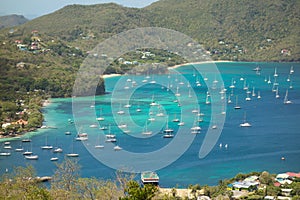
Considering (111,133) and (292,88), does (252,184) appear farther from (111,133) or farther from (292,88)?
(292,88)

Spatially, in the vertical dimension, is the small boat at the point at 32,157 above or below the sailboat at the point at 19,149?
below

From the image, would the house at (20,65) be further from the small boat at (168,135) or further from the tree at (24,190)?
the tree at (24,190)

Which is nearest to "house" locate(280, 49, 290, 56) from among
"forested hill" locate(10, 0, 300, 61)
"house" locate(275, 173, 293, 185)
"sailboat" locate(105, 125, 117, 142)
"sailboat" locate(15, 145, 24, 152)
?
"forested hill" locate(10, 0, 300, 61)

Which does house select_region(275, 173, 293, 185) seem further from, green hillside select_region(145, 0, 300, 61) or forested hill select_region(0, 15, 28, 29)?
forested hill select_region(0, 15, 28, 29)

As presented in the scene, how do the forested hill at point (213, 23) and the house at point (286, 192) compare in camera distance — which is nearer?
the house at point (286, 192)

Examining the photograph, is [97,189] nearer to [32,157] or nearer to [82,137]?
[32,157]

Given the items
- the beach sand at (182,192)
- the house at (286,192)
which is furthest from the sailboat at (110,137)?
the house at (286,192)

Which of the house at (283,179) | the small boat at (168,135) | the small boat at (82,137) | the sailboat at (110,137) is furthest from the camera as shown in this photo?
the small boat at (168,135)

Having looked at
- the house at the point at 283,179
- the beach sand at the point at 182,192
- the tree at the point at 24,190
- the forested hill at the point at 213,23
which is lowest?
the beach sand at the point at 182,192
